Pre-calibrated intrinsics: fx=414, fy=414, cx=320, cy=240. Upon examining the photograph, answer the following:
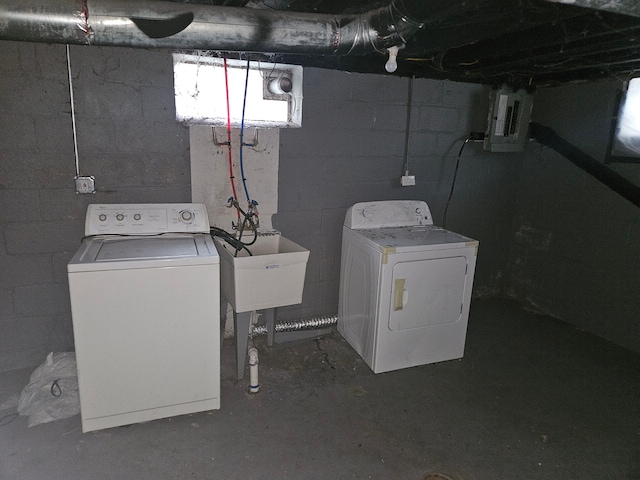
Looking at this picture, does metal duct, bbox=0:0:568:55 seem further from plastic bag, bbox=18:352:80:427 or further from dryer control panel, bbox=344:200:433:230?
plastic bag, bbox=18:352:80:427

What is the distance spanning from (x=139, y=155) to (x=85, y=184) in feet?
1.06

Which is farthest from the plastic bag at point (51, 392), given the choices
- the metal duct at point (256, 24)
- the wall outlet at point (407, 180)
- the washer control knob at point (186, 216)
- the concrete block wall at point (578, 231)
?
the concrete block wall at point (578, 231)

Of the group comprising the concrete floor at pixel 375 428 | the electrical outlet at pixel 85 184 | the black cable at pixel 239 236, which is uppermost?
the electrical outlet at pixel 85 184

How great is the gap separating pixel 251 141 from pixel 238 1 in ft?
2.63

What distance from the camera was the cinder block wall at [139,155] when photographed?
214cm

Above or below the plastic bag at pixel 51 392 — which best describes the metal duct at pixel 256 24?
above

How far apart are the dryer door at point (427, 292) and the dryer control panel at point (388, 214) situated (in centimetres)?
51

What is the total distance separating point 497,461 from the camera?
6.09 feet

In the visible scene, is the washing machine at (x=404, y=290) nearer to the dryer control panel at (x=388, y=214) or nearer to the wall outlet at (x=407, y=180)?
the dryer control panel at (x=388, y=214)

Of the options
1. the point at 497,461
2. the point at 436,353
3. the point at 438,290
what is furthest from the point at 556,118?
the point at 497,461

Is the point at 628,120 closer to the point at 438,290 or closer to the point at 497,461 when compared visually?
the point at 438,290

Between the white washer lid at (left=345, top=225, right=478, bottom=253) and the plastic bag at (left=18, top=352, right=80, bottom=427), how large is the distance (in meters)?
1.79

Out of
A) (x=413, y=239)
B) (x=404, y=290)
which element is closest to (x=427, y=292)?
(x=404, y=290)

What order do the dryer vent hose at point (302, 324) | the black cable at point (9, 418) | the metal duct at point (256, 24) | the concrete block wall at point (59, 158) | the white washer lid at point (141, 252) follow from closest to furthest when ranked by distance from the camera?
the metal duct at point (256, 24) → the white washer lid at point (141, 252) → the black cable at point (9, 418) → the concrete block wall at point (59, 158) → the dryer vent hose at point (302, 324)
